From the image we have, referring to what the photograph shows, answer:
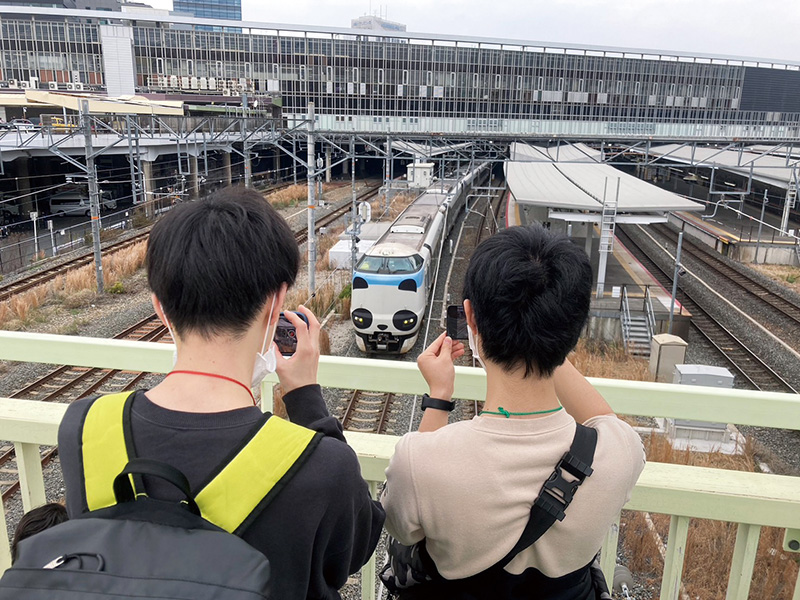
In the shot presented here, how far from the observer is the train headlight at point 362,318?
11734 mm

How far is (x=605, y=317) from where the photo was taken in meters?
14.5

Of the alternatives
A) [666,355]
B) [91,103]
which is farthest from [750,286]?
[91,103]

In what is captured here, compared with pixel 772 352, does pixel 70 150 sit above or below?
above

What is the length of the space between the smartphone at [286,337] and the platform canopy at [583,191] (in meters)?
11.7

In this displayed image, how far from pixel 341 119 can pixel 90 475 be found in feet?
161

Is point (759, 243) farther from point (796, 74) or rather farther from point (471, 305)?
point (796, 74)

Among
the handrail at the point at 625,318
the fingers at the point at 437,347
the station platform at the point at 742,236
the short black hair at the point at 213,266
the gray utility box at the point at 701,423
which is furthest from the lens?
the station platform at the point at 742,236

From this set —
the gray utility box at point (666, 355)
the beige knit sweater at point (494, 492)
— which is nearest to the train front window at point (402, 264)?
the gray utility box at point (666, 355)

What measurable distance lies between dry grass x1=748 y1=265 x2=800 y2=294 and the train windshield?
11237 mm

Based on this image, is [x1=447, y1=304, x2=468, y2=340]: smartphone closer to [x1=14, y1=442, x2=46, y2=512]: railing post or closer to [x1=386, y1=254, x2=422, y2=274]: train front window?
[x1=14, y1=442, x2=46, y2=512]: railing post

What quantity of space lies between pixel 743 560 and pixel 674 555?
173 millimetres

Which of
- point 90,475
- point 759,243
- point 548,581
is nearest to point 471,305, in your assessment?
point 548,581

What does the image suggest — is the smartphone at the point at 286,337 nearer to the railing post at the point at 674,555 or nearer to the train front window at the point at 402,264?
the railing post at the point at 674,555

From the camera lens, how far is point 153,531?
3.21 feet
